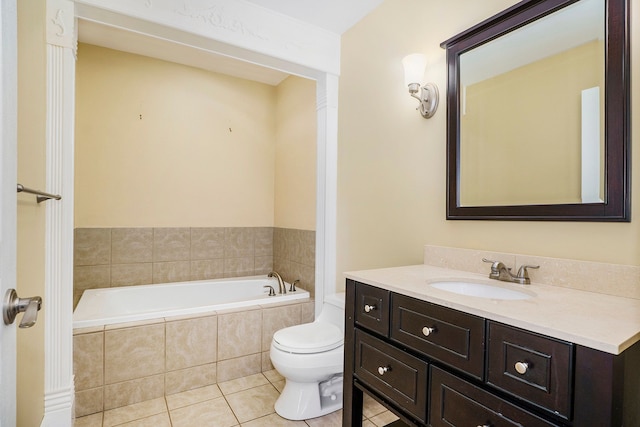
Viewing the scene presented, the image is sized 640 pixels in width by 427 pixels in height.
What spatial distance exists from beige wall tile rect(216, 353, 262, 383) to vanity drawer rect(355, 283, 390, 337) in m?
1.31

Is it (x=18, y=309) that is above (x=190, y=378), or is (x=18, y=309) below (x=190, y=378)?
above

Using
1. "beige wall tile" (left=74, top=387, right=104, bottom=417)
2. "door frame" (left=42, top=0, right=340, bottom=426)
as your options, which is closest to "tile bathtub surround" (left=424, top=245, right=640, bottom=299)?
"door frame" (left=42, top=0, right=340, bottom=426)

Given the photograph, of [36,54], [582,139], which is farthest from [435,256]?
[36,54]

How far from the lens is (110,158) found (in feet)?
9.62

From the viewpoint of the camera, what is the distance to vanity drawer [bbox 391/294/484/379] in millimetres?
957

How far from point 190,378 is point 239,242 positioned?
152 centimetres

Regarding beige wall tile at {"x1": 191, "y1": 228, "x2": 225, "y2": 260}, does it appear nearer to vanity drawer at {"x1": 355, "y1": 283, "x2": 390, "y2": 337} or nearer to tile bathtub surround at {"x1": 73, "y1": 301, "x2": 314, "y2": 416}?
tile bathtub surround at {"x1": 73, "y1": 301, "x2": 314, "y2": 416}

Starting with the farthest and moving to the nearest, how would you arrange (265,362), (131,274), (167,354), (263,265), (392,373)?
(263,265) < (131,274) < (265,362) < (167,354) < (392,373)

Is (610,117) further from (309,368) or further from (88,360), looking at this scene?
(88,360)

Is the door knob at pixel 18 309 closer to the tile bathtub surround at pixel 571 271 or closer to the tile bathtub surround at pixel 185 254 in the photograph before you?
the tile bathtub surround at pixel 571 271

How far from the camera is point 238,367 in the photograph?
2348 millimetres

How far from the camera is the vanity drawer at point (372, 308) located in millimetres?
1276

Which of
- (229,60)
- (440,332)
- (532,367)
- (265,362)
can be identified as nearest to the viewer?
(532,367)

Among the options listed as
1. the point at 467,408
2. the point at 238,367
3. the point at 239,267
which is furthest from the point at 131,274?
the point at 467,408
